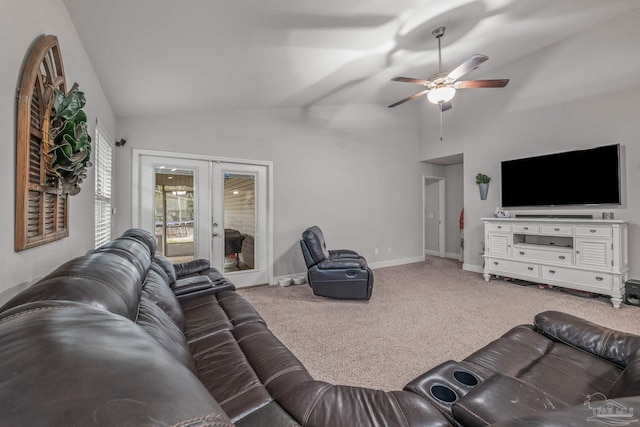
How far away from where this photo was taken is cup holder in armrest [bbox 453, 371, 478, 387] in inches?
44.8

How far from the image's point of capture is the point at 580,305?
3.33 meters

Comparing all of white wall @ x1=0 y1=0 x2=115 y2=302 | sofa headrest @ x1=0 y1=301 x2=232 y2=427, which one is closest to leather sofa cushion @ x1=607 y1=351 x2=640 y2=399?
sofa headrest @ x1=0 y1=301 x2=232 y2=427

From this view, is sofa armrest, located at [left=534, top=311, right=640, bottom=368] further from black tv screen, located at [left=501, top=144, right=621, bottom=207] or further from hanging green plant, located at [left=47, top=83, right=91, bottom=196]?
black tv screen, located at [left=501, top=144, right=621, bottom=207]

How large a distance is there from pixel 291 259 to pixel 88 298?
→ 387 centimetres

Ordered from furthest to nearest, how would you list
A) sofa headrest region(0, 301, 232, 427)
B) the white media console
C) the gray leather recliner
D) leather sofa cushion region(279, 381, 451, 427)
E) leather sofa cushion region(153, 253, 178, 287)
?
1. the gray leather recliner
2. the white media console
3. leather sofa cushion region(153, 253, 178, 287)
4. leather sofa cushion region(279, 381, 451, 427)
5. sofa headrest region(0, 301, 232, 427)

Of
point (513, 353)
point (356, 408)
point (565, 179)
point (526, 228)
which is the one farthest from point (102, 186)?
point (565, 179)

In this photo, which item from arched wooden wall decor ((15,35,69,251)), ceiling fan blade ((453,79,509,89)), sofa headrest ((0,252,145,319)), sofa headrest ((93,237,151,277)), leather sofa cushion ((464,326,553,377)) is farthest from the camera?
ceiling fan blade ((453,79,509,89))

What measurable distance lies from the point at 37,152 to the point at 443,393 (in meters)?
2.06

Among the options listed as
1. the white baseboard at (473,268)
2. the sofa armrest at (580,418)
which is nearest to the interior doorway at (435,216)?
the white baseboard at (473,268)

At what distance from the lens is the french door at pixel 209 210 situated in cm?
360

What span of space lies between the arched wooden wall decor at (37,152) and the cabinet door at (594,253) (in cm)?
525

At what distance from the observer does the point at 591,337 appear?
1434 millimetres

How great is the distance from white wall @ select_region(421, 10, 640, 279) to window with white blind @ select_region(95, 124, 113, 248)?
5597 millimetres

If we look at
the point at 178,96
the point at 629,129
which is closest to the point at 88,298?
the point at 178,96
